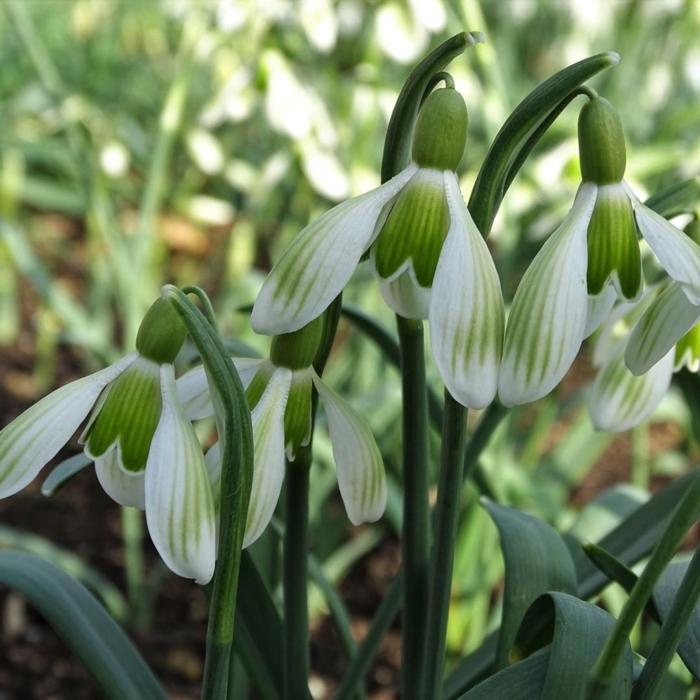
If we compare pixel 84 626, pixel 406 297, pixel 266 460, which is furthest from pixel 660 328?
pixel 84 626

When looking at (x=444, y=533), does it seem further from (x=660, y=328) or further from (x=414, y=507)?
(x=660, y=328)

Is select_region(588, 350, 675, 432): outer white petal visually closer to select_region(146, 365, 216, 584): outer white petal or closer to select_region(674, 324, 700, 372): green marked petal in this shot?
select_region(674, 324, 700, 372): green marked petal

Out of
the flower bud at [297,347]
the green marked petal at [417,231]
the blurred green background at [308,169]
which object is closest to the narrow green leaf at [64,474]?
the flower bud at [297,347]

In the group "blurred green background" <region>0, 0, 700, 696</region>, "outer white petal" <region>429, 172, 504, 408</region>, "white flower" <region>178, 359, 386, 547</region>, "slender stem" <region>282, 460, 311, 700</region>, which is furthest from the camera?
"blurred green background" <region>0, 0, 700, 696</region>

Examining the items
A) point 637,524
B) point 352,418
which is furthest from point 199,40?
point 352,418

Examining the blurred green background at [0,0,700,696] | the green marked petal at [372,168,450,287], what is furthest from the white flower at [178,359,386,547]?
the blurred green background at [0,0,700,696]

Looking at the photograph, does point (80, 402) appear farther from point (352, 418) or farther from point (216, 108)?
point (216, 108)
